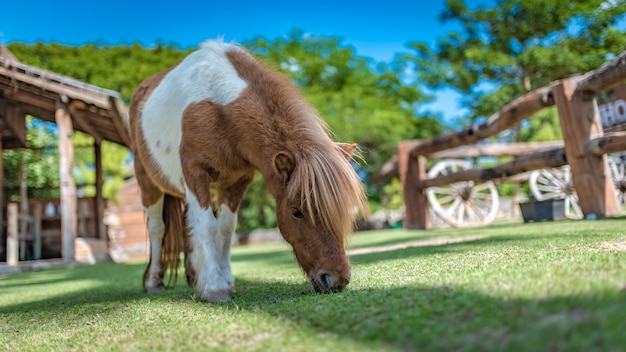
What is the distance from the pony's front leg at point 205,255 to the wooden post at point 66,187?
729 cm

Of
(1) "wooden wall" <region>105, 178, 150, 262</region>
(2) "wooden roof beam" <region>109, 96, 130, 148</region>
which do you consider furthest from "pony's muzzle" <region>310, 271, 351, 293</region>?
(1) "wooden wall" <region>105, 178, 150, 262</region>

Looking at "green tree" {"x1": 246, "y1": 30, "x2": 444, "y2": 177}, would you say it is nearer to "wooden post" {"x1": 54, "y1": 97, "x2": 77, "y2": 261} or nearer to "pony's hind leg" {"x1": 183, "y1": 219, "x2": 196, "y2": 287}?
"wooden post" {"x1": 54, "y1": 97, "x2": 77, "y2": 261}

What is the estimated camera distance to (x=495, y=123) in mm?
7547

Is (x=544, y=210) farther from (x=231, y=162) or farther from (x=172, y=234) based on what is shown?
(x=231, y=162)

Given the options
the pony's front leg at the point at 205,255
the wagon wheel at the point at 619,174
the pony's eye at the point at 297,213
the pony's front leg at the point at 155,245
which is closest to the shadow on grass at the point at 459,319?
the pony's eye at the point at 297,213

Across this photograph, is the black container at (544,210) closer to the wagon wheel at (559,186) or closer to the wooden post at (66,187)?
the wagon wheel at (559,186)

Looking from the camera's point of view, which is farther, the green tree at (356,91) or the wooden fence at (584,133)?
the green tree at (356,91)

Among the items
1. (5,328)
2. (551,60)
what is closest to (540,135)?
(551,60)

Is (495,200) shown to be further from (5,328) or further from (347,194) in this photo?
(5,328)

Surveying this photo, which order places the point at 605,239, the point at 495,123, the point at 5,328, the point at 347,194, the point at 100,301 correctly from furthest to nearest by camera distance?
the point at 495,123 → the point at 100,301 → the point at 605,239 → the point at 5,328 → the point at 347,194

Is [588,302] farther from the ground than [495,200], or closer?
closer

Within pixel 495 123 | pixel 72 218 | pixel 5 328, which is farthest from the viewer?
pixel 72 218

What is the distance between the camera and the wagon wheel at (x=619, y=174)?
7570 millimetres

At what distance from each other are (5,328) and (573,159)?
18.8 feet
